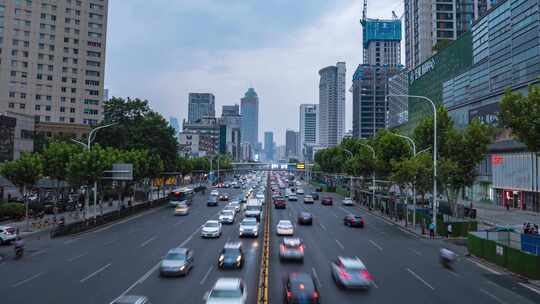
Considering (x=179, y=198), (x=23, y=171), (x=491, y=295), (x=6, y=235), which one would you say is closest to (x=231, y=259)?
(x=491, y=295)

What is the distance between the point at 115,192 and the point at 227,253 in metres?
53.3

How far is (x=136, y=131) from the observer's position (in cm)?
6309

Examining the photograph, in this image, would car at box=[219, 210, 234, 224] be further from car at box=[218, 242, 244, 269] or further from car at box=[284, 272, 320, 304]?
car at box=[284, 272, 320, 304]

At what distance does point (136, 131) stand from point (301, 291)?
53.6m

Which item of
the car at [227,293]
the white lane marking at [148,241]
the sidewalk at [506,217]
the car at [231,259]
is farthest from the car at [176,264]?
the sidewalk at [506,217]

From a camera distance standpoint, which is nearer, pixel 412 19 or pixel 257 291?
pixel 257 291

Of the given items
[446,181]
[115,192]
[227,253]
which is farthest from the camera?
[115,192]

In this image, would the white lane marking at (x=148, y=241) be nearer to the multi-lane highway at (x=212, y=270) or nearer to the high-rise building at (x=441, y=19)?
the multi-lane highway at (x=212, y=270)

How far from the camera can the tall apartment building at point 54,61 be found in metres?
101

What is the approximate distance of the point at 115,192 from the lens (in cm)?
6994

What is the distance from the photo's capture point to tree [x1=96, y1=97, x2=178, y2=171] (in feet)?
207

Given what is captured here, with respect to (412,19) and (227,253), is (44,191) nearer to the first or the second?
(227,253)

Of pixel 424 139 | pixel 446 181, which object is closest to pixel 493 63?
pixel 424 139

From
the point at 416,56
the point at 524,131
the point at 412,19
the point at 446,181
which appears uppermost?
the point at 412,19
